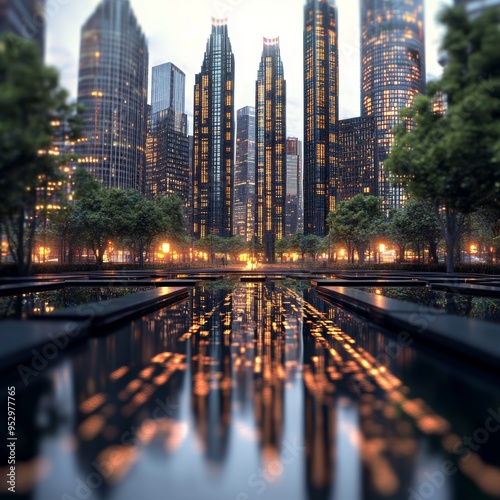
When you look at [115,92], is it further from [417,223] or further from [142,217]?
[417,223]

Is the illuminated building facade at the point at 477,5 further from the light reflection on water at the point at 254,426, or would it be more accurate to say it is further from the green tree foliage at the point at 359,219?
the green tree foliage at the point at 359,219

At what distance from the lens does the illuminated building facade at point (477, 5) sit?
1052cm

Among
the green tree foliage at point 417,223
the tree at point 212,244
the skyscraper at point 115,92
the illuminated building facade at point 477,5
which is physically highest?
the skyscraper at point 115,92

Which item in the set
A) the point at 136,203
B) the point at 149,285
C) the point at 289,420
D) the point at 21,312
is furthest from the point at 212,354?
the point at 136,203

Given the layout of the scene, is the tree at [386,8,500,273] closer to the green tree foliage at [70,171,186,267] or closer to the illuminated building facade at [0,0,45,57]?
the illuminated building facade at [0,0,45,57]

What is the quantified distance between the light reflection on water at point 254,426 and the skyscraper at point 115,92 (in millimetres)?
113157

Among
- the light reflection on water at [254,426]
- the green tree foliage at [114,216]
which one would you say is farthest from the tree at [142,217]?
the light reflection on water at [254,426]

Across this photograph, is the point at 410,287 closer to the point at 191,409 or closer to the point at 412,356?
the point at 412,356

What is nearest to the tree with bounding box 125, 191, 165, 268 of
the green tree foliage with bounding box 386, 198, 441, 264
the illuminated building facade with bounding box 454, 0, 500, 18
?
the green tree foliage with bounding box 386, 198, 441, 264

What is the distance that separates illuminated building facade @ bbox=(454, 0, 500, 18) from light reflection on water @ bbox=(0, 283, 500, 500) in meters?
9.74

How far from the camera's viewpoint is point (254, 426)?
4.68 m

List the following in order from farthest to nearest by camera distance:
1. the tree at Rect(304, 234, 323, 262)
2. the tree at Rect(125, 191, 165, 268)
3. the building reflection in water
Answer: the tree at Rect(304, 234, 323, 262) → the tree at Rect(125, 191, 165, 268) → the building reflection in water

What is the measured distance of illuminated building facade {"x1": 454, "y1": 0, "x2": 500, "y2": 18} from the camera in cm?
1052

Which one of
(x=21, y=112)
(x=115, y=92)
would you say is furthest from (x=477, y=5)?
(x=115, y=92)
